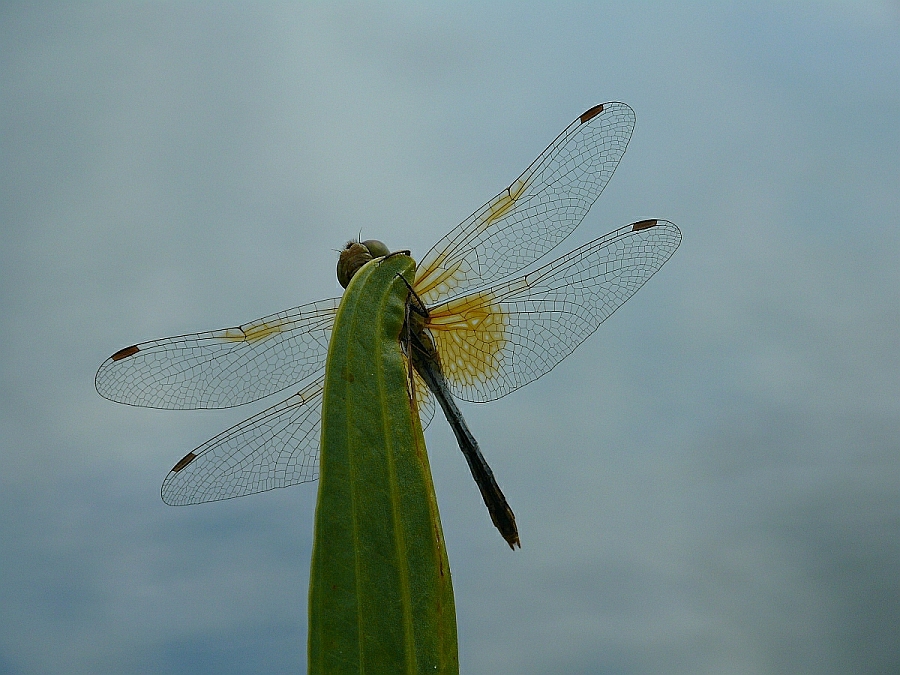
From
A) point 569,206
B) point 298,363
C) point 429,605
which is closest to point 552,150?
point 569,206

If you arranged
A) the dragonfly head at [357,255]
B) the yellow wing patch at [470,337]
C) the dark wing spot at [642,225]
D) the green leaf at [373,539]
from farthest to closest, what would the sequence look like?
the dark wing spot at [642,225], the yellow wing patch at [470,337], the dragonfly head at [357,255], the green leaf at [373,539]

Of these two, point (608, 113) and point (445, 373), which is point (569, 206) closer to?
point (608, 113)

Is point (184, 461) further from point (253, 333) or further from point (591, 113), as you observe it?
point (591, 113)

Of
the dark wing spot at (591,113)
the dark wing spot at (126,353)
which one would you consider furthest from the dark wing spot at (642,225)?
the dark wing spot at (126,353)

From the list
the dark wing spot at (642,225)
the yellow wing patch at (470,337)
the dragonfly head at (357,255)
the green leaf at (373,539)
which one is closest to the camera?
the green leaf at (373,539)

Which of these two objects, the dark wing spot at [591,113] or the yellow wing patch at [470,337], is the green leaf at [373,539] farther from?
the dark wing spot at [591,113]

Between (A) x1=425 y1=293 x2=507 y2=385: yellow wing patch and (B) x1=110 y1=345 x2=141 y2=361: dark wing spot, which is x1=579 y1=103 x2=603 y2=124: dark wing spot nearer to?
(A) x1=425 y1=293 x2=507 y2=385: yellow wing patch

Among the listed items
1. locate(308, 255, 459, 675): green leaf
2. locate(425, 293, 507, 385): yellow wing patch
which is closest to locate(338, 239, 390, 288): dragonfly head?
locate(425, 293, 507, 385): yellow wing patch
